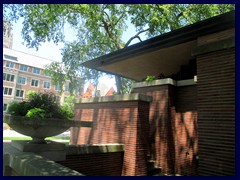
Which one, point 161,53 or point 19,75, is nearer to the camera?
point 161,53

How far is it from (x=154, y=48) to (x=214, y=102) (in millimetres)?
3546

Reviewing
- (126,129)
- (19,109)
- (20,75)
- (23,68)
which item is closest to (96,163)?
(126,129)

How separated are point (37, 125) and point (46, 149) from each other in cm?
82

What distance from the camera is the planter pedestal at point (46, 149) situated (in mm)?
5418

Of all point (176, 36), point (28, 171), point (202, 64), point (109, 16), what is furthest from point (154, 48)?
point (109, 16)

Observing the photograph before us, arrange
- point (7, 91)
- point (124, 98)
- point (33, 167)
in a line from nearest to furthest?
1. point (33, 167)
2. point (124, 98)
3. point (7, 91)

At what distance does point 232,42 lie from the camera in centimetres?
607

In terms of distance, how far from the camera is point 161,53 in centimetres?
953

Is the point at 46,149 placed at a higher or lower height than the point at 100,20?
lower

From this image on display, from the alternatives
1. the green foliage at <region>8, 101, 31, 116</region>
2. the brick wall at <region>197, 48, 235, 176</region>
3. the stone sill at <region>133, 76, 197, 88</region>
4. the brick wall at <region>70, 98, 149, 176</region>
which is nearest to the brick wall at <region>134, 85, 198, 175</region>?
the stone sill at <region>133, 76, 197, 88</region>

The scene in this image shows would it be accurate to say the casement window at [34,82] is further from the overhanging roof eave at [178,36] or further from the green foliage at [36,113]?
the green foliage at [36,113]

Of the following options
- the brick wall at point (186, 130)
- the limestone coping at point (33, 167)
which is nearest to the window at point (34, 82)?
the brick wall at point (186, 130)

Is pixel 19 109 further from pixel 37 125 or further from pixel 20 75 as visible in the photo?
pixel 20 75

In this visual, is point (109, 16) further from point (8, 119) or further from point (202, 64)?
point (8, 119)
